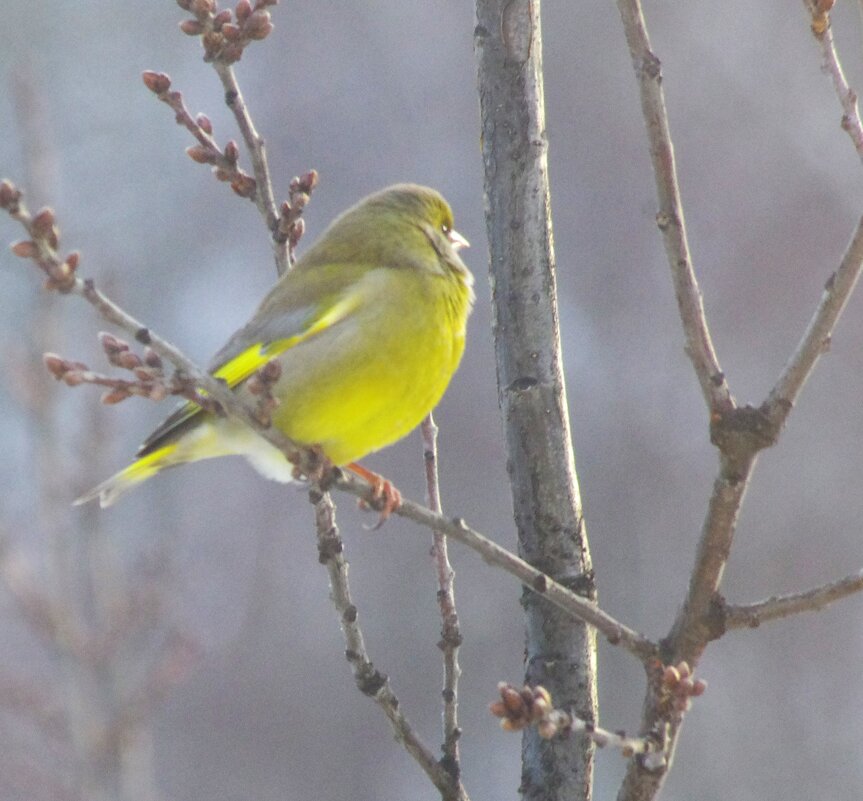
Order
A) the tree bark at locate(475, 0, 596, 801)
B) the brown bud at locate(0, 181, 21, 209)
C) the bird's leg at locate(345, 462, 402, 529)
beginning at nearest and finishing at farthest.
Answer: the brown bud at locate(0, 181, 21, 209)
the bird's leg at locate(345, 462, 402, 529)
the tree bark at locate(475, 0, 596, 801)

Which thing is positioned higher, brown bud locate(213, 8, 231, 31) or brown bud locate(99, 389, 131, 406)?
brown bud locate(213, 8, 231, 31)

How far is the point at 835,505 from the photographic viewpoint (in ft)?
40.0

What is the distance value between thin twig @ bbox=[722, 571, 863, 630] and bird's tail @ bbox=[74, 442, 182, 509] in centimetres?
165

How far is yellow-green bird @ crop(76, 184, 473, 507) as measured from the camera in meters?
3.47

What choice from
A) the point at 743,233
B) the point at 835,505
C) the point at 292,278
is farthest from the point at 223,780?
the point at 292,278

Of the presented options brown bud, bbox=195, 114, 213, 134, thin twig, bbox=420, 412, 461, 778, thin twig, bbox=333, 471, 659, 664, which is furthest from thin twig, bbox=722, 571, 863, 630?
brown bud, bbox=195, 114, 213, 134

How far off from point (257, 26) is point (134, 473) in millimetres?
1308

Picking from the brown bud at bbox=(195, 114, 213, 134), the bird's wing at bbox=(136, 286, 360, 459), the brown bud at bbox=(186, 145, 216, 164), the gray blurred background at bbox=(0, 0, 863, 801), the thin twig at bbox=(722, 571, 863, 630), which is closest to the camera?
the thin twig at bbox=(722, 571, 863, 630)

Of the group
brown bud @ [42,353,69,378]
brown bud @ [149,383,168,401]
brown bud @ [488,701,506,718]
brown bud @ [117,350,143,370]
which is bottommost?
brown bud @ [488,701,506,718]

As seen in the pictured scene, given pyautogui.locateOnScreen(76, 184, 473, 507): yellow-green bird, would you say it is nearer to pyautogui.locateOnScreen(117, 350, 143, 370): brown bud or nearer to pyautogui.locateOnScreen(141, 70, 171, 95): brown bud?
pyautogui.locateOnScreen(141, 70, 171, 95): brown bud

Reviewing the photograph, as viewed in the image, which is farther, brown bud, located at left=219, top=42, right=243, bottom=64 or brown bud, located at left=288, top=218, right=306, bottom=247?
brown bud, located at left=288, top=218, right=306, bottom=247

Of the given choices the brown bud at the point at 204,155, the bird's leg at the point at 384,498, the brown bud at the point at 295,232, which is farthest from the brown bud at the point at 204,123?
the bird's leg at the point at 384,498

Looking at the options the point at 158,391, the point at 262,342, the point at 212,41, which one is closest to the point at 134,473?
the point at 262,342

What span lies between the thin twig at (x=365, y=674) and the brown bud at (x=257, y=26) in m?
0.97
